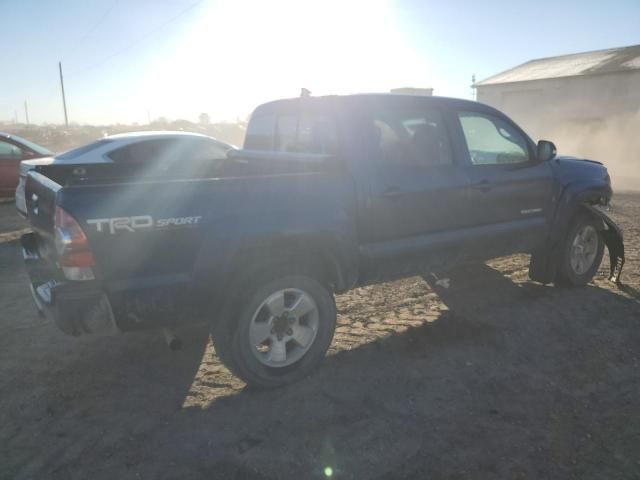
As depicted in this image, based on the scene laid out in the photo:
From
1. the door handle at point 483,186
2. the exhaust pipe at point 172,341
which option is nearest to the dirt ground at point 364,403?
the exhaust pipe at point 172,341

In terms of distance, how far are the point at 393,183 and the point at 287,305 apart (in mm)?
1240

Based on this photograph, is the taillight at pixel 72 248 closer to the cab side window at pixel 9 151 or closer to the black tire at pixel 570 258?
the black tire at pixel 570 258

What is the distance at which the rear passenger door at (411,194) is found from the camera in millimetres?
3656

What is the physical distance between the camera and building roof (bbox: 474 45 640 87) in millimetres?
21250

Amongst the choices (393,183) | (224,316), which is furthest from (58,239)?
(393,183)

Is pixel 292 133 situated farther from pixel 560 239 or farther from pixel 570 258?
pixel 570 258

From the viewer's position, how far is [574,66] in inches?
952

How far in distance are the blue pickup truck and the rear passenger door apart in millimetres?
13

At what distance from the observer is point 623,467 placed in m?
2.51

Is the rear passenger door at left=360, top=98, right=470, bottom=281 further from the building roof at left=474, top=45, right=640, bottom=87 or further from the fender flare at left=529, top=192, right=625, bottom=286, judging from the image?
the building roof at left=474, top=45, right=640, bottom=87

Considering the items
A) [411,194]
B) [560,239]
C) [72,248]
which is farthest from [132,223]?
[560,239]

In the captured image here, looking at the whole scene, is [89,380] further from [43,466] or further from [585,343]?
[585,343]

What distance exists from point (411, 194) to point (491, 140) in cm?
134

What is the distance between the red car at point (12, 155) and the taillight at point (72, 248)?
30.1ft
